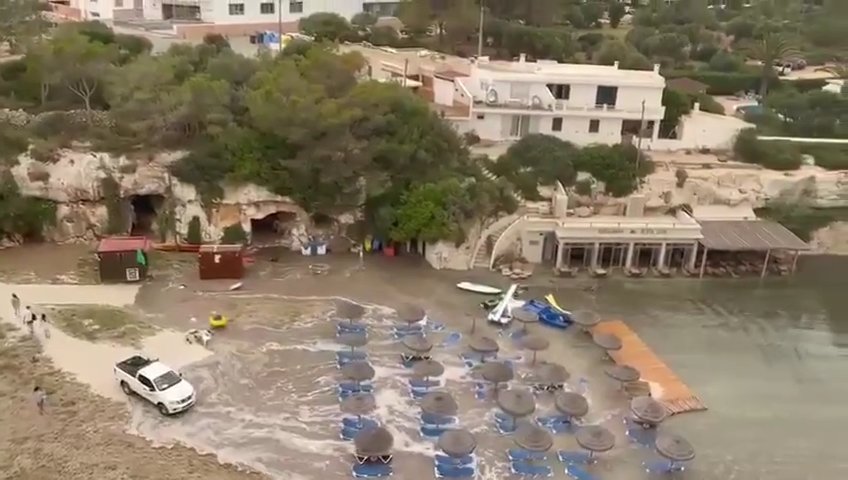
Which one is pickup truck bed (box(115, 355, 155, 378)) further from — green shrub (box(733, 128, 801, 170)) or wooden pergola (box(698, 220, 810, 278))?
green shrub (box(733, 128, 801, 170))

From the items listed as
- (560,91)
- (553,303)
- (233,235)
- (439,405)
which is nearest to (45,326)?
(233,235)

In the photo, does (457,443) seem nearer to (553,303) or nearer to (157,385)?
(157,385)

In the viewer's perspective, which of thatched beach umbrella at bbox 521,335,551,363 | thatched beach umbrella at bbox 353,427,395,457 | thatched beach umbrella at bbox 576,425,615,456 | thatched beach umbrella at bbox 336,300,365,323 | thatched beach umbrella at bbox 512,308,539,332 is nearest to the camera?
thatched beach umbrella at bbox 353,427,395,457

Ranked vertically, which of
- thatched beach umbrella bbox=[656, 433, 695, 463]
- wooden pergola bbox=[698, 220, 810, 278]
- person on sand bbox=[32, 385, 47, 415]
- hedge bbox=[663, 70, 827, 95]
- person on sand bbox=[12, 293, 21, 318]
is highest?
hedge bbox=[663, 70, 827, 95]

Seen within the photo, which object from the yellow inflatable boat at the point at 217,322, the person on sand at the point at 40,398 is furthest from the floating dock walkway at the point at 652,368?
the person on sand at the point at 40,398

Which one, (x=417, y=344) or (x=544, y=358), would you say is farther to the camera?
(x=544, y=358)

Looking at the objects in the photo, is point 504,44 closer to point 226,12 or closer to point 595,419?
point 226,12

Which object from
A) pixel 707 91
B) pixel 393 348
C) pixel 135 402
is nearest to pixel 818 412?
pixel 393 348

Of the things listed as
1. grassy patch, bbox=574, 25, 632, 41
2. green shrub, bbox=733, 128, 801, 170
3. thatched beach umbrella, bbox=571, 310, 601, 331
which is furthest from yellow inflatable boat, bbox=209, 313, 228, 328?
grassy patch, bbox=574, 25, 632, 41
